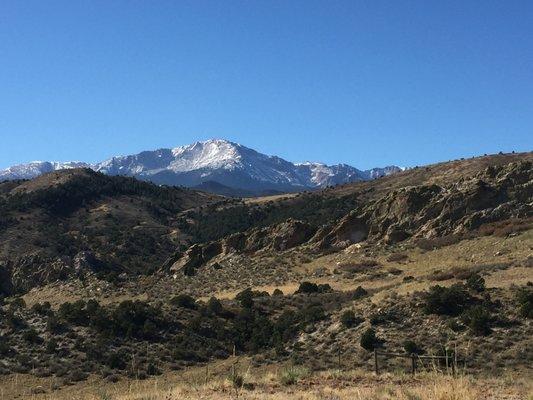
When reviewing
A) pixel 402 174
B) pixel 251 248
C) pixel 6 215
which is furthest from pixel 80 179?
pixel 251 248

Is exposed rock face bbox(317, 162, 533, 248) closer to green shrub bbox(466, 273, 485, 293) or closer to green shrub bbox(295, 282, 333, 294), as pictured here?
green shrub bbox(295, 282, 333, 294)

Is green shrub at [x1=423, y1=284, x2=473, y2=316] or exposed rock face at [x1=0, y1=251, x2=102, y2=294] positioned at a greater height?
exposed rock face at [x1=0, y1=251, x2=102, y2=294]

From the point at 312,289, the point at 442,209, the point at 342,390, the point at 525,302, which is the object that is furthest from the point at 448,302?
the point at 442,209

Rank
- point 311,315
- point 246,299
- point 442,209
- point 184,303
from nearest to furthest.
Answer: point 311,315
point 246,299
point 184,303
point 442,209

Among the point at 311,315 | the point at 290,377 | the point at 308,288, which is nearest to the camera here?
the point at 290,377

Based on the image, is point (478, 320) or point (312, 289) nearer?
point (478, 320)

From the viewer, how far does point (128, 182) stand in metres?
145

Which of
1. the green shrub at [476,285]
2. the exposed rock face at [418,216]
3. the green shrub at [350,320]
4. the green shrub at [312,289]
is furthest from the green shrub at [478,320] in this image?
the exposed rock face at [418,216]

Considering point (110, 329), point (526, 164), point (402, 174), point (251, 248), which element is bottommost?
point (110, 329)

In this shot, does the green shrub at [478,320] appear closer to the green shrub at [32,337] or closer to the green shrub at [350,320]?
the green shrub at [350,320]

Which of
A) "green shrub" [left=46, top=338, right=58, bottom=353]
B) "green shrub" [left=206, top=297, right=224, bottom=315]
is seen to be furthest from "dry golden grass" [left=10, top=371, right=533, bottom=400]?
"green shrub" [left=206, top=297, right=224, bottom=315]

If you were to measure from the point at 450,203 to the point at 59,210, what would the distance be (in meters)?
83.0

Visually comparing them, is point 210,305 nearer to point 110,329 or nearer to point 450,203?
point 110,329

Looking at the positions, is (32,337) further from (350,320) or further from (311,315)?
(350,320)
